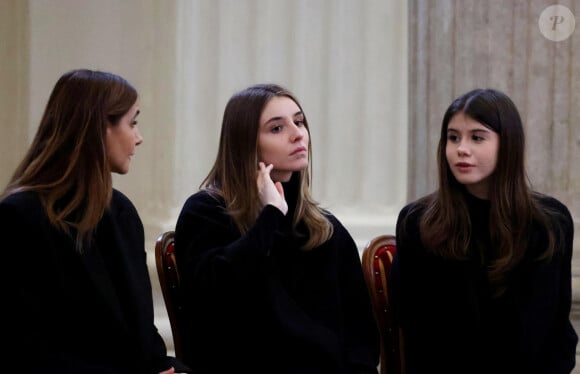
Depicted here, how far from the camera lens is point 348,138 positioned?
3.99 metres

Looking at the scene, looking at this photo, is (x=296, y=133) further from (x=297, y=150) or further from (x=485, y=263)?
(x=485, y=263)

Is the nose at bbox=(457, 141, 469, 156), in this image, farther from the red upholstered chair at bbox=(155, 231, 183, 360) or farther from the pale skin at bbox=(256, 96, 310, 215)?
the red upholstered chair at bbox=(155, 231, 183, 360)

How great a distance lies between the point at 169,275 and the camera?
3.00 meters

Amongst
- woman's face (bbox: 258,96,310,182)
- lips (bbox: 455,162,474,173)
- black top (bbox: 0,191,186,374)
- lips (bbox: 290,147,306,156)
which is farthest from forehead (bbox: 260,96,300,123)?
black top (bbox: 0,191,186,374)

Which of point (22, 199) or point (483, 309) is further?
point (483, 309)

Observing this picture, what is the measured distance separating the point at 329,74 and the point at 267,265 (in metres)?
1.48

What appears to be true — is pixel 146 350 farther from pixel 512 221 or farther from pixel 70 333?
pixel 512 221

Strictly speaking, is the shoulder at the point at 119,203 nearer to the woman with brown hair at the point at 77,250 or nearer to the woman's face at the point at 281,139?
the woman with brown hair at the point at 77,250

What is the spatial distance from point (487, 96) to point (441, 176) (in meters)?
0.29

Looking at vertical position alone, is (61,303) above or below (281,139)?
below

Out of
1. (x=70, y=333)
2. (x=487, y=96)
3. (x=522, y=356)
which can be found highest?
(x=487, y=96)

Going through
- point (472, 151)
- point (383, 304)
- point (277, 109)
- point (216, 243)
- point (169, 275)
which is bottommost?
point (383, 304)

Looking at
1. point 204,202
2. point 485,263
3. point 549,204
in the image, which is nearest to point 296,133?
point 204,202

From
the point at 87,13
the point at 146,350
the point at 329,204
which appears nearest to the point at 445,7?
the point at 329,204
